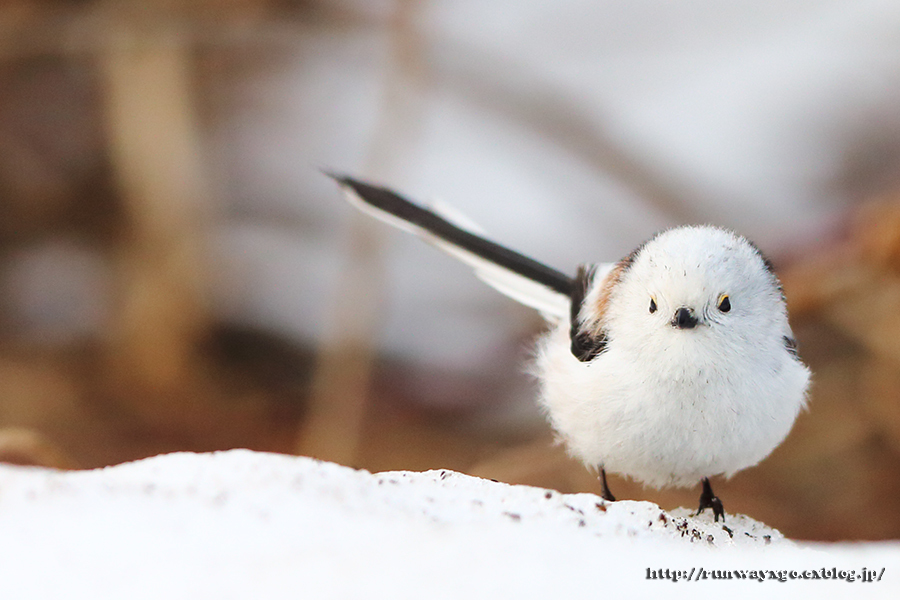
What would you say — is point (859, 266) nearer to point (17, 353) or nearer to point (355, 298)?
point (355, 298)

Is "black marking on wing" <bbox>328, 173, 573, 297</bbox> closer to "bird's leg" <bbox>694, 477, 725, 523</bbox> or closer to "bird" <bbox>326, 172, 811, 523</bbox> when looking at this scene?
"bird" <bbox>326, 172, 811, 523</bbox>

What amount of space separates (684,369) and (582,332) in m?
0.26

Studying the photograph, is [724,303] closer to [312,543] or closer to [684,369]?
[684,369]

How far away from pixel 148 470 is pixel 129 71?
212cm

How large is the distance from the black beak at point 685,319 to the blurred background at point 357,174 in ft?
4.45

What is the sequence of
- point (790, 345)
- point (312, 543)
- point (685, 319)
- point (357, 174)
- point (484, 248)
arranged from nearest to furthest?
1. point (312, 543)
2. point (685, 319)
3. point (790, 345)
4. point (484, 248)
5. point (357, 174)

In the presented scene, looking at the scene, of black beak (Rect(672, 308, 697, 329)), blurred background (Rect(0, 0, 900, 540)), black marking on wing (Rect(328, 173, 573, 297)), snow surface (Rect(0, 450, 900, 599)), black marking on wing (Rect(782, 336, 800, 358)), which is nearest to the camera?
snow surface (Rect(0, 450, 900, 599))

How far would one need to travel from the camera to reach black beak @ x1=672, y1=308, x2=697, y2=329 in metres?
1.05

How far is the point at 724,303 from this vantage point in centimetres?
109

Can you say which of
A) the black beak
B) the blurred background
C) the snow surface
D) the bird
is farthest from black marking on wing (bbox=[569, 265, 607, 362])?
the blurred background

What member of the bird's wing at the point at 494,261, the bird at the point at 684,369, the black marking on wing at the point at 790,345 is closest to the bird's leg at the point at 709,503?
the bird at the point at 684,369

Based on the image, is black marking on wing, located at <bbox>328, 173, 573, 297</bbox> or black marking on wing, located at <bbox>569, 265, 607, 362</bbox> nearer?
black marking on wing, located at <bbox>569, 265, 607, 362</bbox>

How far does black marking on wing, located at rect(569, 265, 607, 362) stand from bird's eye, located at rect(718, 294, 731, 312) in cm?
19

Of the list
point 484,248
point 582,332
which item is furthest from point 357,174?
Answer: point 582,332
